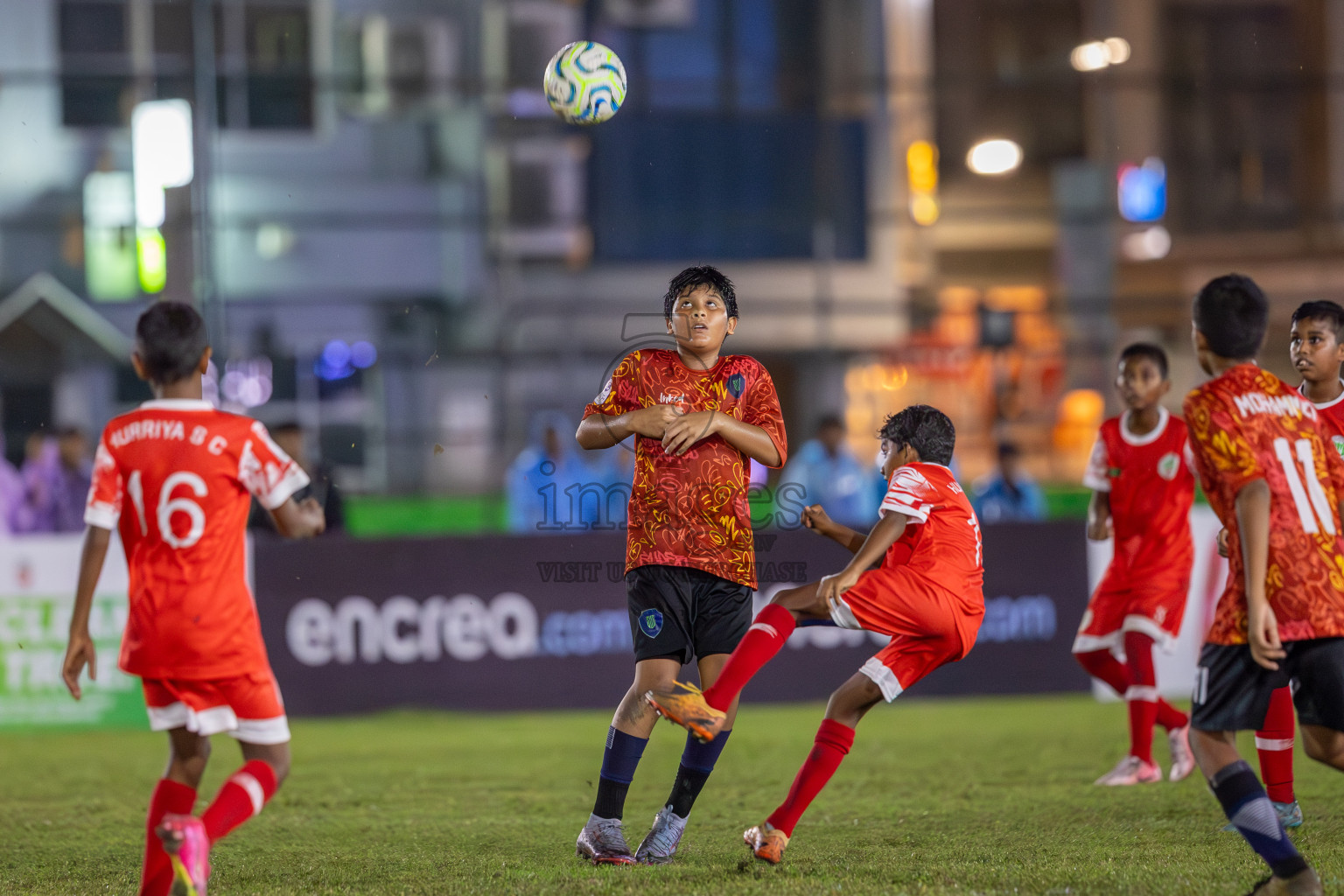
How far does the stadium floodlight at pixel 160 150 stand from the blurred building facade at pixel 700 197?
931 centimetres

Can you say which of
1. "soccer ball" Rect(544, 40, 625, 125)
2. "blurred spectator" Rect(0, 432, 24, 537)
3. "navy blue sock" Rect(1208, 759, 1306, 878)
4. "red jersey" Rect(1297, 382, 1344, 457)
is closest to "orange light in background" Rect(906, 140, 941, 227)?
"blurred spectator" Rect(0, 432, 24, 537)

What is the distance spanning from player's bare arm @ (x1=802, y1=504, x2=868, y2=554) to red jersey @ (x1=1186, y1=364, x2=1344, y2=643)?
117 centimetres

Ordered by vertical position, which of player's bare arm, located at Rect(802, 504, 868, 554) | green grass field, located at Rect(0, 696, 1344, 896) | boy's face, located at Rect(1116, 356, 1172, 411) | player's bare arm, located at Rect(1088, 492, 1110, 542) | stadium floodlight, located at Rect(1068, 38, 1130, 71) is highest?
stadium floodlight, located at Rect(1068, 38, 1130, 71)

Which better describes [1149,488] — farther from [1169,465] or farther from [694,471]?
[694,471]

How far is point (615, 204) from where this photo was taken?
892 inches

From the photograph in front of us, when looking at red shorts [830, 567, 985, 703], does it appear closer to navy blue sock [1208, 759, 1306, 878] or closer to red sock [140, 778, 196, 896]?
navy blue sock [1208, 759, 1306, 878]

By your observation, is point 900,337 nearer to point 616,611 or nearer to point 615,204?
point 615,204

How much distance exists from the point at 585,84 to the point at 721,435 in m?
2.26

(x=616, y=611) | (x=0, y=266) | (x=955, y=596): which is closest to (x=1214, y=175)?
(x=616, y=611)

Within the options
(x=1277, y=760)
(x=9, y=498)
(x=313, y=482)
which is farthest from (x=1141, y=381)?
(x=9, y=498)

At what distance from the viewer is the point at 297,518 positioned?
4.03 meters

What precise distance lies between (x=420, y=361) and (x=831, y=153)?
6999 millimetres

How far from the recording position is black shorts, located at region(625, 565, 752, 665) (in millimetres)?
4867

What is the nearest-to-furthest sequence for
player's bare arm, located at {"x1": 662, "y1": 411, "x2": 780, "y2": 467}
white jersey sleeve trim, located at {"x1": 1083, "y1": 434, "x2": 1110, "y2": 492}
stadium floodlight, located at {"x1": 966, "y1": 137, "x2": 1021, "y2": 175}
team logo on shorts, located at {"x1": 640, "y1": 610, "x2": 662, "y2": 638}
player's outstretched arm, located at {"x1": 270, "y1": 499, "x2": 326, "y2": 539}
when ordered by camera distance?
player's outstretched arm, located at {"x1": 270, "y1": 499, "x2": 326, "y2": 539}
player's bare arm, located at {"x1": 662, "y1": 411, "x2": 780, "y2": 467}
team logo on shorts, located at {"x1": 640, "y1": 610, "x2": 662, "y2": 638}
white jersey sleeve trim, located at {"x1": 1083, "y1": 434, "x2": 1110, "y2": 492}
stadium floodlight, located at {"x1": 966, "y1": 137, "x2": 1021, "y2": 175}
